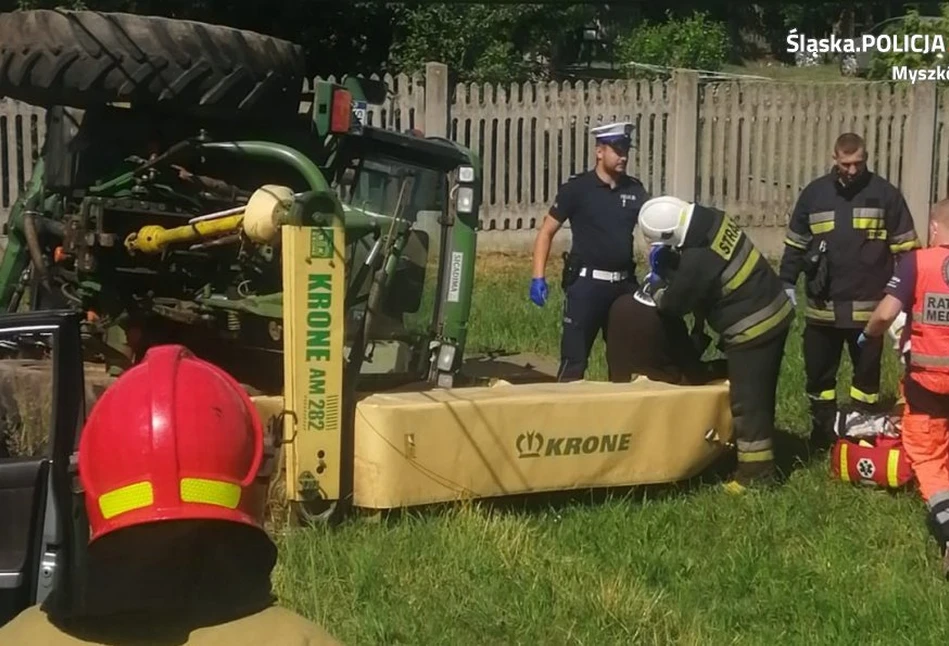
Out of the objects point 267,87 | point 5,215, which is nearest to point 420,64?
point 5,215

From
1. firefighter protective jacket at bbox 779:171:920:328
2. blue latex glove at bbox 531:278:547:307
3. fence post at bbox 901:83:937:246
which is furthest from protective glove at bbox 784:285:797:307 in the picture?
fence post at bbox 901:83:937:246

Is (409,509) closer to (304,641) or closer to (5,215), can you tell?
(304,641)

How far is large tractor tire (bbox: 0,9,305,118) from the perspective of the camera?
6199mm

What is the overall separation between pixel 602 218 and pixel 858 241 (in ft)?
4.71

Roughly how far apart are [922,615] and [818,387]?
9.81 feet

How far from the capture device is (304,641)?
215cm

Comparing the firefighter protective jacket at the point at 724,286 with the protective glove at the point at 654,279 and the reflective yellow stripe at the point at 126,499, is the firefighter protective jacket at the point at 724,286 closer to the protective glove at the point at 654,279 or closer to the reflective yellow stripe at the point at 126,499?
the protective glove at the point at 654,279

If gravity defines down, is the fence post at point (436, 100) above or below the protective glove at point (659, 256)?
above

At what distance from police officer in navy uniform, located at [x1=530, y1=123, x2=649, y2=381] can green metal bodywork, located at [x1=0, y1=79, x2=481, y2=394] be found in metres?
1.26

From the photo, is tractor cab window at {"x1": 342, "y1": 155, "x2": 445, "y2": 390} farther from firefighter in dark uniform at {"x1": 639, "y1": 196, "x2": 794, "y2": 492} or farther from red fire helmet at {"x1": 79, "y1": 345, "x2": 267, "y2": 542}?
red fire helmet at {"x1": 79, "y1": 345, "x2": 267, "y2": 542}

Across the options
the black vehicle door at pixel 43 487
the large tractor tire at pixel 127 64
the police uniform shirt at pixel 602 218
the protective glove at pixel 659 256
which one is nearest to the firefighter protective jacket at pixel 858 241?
the police uniform shirt at pixel 602 218

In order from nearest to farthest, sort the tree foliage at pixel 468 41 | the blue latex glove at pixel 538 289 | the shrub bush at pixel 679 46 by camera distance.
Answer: the blue latex glove at pixel 538 289, the tree foliage at pixel 468 41, the shrub bush at pixel 679 46

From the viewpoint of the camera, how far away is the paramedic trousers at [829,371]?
846cm

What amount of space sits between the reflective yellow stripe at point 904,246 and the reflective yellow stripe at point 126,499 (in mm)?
6812
